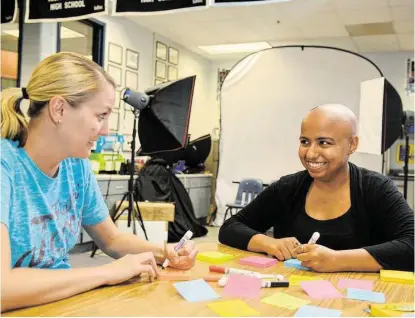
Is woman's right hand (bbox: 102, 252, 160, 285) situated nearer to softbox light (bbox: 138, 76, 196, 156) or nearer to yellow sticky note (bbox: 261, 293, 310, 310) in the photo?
yellow sticky note (bbox: 261, 293, 310, 310)

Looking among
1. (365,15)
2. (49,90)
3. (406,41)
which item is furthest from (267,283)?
(406,41)

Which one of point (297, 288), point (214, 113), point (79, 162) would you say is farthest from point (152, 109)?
point (214, 113)

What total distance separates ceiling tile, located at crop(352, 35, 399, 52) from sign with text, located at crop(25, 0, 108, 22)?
3918mm

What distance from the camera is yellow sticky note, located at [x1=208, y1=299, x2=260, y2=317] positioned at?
102 centimetres

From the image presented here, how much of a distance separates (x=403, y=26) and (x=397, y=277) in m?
5.29

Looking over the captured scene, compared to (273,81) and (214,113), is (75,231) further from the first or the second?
(214,113)

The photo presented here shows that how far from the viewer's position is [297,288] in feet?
4.14

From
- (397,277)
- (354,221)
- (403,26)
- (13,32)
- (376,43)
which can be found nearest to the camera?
(397,277)

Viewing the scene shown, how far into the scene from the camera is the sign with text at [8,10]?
4.64 m

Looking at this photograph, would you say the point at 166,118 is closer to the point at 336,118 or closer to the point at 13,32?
the point at 336,118

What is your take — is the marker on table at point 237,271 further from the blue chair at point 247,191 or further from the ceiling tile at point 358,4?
the blue chair at point 247,191

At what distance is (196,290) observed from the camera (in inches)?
46.1

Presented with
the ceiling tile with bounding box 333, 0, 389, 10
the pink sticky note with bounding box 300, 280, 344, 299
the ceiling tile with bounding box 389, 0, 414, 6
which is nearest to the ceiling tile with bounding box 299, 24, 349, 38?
the ceiling tile with bounding box 333, 0, 389, 10

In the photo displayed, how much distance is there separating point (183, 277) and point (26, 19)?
3893mm
